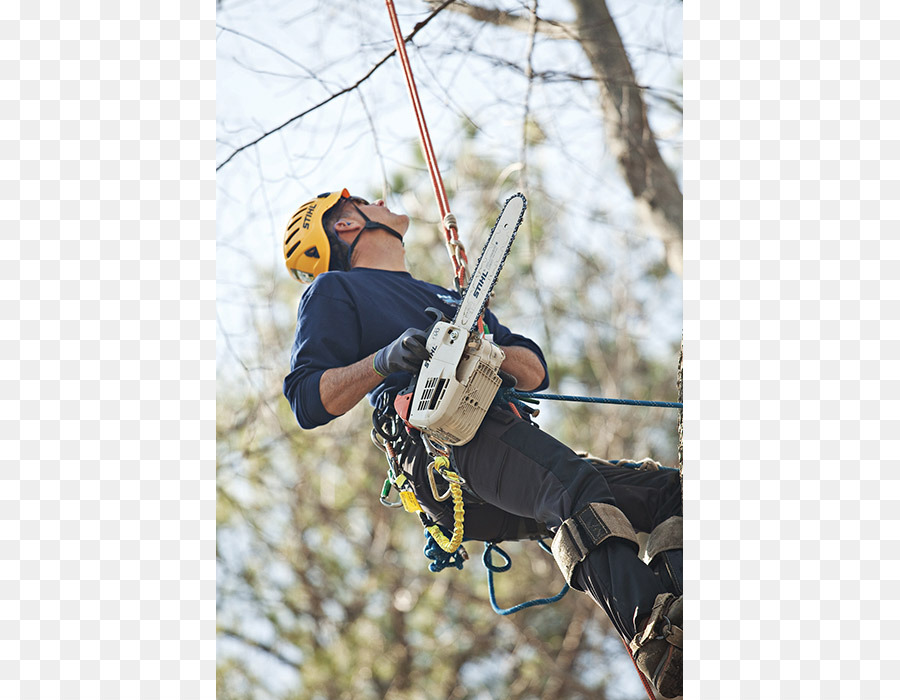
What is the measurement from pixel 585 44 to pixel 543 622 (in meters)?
7.14

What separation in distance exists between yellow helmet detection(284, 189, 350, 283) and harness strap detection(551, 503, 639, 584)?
4.04 ft

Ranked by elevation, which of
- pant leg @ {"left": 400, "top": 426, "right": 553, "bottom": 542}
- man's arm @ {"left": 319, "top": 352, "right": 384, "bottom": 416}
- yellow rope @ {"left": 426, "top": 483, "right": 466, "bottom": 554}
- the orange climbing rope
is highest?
the orange climbing rope

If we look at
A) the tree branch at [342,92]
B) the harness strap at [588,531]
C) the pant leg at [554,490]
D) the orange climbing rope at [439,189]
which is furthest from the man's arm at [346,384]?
the tree branch at [342,92]

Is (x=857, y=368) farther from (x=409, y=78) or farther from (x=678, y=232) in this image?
(x=678, y=232)

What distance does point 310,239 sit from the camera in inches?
117

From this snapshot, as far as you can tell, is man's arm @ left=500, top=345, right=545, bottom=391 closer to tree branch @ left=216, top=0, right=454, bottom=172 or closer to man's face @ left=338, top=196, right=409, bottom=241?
man's face @ left=338, top=196, right=409, bottom=241

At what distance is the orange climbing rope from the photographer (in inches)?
107

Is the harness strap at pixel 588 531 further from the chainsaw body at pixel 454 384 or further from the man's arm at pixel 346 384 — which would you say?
the man's arm at pixel 346 384

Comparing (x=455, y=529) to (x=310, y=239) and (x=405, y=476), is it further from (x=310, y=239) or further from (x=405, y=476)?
(x=310, y=239)

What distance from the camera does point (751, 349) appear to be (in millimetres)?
1558

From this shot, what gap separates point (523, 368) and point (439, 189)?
0.58m

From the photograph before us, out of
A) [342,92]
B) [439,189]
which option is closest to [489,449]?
[439,189]

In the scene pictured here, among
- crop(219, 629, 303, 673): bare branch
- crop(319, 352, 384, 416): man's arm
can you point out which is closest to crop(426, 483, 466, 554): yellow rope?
crop(319, 352, 384, 416): man's arm

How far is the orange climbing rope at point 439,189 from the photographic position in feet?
8.95
